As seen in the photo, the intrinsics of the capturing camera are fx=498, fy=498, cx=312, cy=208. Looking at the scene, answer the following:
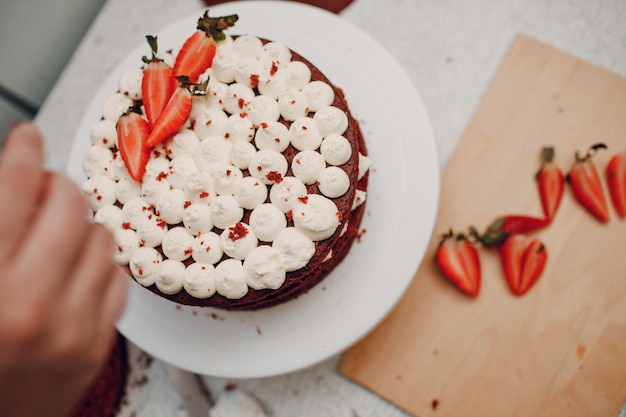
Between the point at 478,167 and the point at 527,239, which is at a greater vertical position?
the point at 478,167

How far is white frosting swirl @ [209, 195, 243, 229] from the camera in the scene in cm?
122

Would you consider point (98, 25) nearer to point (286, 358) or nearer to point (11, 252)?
point (286, 358)

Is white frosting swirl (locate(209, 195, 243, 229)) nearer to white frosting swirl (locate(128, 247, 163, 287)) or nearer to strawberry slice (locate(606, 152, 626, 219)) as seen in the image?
white frosting swirl (locate(128, 247, 163, 287))

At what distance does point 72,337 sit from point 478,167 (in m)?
1.37

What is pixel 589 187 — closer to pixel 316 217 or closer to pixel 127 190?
pixel 316 217

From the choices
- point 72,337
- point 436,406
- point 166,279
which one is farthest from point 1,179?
point 436,406

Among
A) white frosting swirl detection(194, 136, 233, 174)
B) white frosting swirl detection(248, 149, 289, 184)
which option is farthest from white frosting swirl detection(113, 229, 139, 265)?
Result: white frosting swirl detection(248, 149, 289, 184)

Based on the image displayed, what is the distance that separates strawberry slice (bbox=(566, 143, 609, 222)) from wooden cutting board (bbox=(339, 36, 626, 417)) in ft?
0.10

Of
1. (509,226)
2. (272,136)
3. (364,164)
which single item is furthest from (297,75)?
(509,226)

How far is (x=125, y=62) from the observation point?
163 centimetres

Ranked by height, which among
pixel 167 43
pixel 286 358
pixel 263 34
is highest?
pixel 263 34

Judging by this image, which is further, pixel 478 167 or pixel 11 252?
pixel 478 167

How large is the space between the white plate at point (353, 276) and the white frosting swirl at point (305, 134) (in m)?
0.29

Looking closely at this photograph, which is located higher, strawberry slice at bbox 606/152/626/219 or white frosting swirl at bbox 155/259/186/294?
strawberry slice at bbox 606/152/626/219
